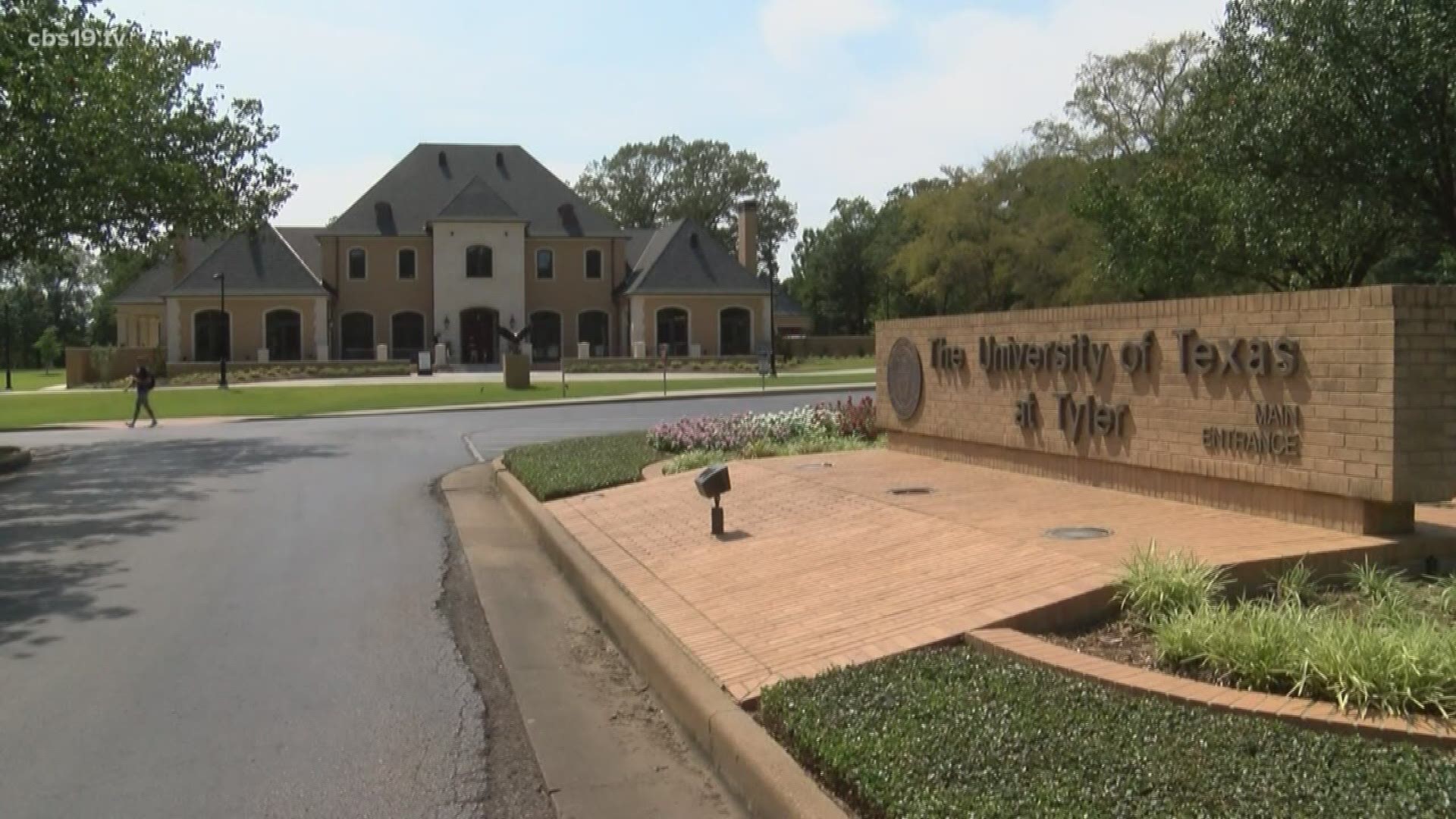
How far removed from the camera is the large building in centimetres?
6731

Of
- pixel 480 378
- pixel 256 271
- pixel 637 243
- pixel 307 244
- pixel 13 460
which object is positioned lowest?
pixel 13 460

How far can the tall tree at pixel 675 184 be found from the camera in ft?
351

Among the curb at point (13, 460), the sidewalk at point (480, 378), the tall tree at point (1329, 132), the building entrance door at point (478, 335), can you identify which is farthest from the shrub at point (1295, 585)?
the building entrance door at point (478, 335)

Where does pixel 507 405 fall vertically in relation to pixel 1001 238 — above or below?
below

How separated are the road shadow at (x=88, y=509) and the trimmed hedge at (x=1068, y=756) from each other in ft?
19.3

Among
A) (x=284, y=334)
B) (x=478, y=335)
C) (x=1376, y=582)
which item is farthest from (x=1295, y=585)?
(x=284, y=334)

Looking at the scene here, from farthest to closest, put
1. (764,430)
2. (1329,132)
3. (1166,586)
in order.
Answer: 1. (1329,132)
2. (764,430)
3. (1166,586)

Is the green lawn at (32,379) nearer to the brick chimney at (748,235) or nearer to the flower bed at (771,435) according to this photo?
the brick chimney at (748,235)

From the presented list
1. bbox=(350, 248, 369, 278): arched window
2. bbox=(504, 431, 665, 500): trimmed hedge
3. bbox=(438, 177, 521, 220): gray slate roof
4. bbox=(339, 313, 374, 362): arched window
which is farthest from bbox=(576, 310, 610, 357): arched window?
bbox=(504, 431, 665, 500): trimmed hedge

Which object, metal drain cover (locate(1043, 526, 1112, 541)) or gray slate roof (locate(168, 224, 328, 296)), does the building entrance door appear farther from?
metal drain cover (locate(1043, 526, 1112, 541))

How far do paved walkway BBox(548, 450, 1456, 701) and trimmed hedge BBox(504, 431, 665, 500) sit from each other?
6.47ft

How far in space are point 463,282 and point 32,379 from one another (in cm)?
3038

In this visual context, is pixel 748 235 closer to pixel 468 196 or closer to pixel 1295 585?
pixel 468 196

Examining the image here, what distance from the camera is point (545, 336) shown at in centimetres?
7206
